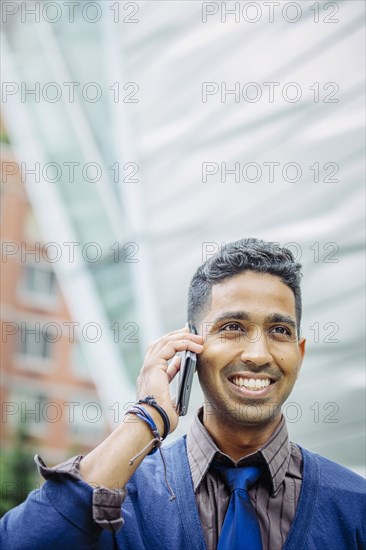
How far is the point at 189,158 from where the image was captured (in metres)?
4.74

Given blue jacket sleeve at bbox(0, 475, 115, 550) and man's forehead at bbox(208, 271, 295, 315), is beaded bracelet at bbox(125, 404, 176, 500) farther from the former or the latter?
man's forehead at bbox(208, 271, 295, 315)

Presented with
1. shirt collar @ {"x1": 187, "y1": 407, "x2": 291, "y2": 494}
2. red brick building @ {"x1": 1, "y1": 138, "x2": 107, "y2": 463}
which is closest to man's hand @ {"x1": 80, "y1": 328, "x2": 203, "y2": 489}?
shirt collar @ {"x1": 187, "y1": 407, "x2": 291, "y2": 494}

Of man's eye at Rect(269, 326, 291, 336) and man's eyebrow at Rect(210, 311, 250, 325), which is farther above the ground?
man's eyebrow at Rect(210, 311, 250, 325)

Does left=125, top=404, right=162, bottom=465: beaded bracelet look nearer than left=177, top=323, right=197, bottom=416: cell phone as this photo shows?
Yes

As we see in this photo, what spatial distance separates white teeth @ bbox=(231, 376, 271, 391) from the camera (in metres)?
2.11

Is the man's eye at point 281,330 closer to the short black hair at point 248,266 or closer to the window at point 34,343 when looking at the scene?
the short black hair at point 248,266

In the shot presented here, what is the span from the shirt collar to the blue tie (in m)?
0.04

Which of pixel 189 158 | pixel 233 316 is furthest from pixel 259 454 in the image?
pixel 189 158

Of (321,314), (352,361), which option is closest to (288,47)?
(321,314)

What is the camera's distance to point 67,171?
648cm

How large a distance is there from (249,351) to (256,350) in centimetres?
2

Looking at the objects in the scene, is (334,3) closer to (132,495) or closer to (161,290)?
(161,290)

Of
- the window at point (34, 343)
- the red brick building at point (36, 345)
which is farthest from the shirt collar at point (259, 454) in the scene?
the window at point (34, 343)

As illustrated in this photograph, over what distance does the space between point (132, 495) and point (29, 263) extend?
21076 mm
